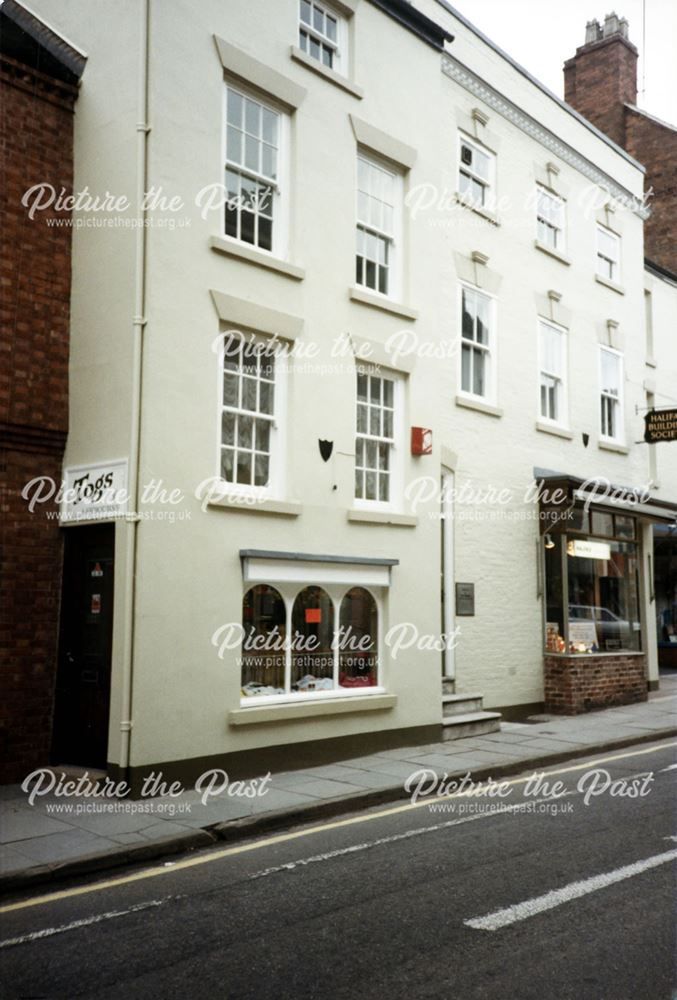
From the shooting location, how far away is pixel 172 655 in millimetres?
9367

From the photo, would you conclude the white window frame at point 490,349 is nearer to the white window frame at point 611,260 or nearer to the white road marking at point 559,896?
the white window frame at point 611,260

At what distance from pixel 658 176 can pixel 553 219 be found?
377 inches

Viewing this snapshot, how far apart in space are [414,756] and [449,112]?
34.4 feet

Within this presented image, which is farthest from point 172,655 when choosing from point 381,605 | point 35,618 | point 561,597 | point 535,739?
point 561,597

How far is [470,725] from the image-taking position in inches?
519

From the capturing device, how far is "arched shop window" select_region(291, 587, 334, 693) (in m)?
10.9

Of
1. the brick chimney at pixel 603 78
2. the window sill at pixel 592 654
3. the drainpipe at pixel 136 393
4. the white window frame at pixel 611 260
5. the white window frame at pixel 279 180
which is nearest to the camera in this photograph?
the drainpipe at pixel 136 393

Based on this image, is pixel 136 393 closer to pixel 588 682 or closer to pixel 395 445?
pixel 395 445

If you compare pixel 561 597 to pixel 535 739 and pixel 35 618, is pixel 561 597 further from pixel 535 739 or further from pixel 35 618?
pixel 35 618

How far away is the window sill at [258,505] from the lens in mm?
9930

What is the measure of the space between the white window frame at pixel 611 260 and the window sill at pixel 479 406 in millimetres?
5628

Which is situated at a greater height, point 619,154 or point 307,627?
point 619,154

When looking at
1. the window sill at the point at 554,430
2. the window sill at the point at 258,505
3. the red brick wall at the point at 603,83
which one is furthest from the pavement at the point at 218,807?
the red brick wall at the point at 603,83

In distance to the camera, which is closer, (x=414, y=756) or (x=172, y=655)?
(x=172, y=655)
